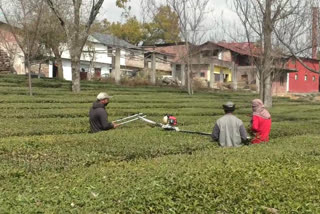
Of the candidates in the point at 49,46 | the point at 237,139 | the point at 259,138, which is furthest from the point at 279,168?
the point at 49,46

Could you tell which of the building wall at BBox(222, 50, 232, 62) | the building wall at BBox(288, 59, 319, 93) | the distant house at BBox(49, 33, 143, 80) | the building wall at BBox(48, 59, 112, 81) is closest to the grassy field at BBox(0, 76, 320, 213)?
the building wall at BBox(48, 59, 112, 81)

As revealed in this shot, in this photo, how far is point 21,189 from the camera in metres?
5.05

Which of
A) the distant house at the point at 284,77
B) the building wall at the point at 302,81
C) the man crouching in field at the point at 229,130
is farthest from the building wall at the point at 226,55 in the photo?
the man crouching in field at the point at 229,130

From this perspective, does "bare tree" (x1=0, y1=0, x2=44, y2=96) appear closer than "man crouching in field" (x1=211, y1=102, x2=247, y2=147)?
No

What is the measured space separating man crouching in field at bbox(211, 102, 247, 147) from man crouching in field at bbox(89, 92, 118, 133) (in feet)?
8.80

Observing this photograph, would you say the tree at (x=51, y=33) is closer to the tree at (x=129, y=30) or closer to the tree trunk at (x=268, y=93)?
the tree trunk at (x=268, y=93)

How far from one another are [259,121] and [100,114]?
3620 millimetres

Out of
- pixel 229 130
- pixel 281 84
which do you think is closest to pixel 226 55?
pixel 281 84

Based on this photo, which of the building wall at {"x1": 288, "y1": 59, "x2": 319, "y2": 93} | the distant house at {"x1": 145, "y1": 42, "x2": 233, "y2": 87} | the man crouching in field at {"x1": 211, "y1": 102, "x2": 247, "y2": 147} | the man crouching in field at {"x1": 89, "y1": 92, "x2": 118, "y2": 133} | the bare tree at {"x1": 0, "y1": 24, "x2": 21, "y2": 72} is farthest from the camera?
the building wall at {"x1": 288, "y1": 59, "x2": 319, "y2": 93}

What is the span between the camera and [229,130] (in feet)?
25.9

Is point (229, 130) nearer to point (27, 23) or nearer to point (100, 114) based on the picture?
point (100, 114)

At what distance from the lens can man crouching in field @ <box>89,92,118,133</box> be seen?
29.4 feet

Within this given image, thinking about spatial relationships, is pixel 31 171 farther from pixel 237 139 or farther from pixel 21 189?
pixel 237 139

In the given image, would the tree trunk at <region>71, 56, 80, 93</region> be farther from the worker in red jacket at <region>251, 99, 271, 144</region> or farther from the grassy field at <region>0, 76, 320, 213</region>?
the worker in red jacket at <region>251, 99, 271, 144</region>
